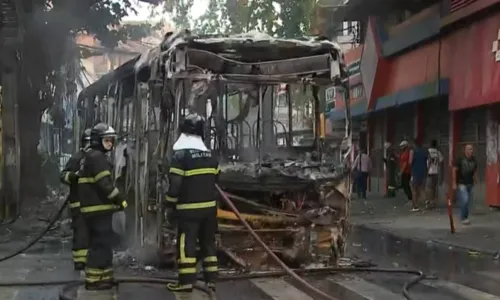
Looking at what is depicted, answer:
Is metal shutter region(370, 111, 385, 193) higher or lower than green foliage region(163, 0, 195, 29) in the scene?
lower

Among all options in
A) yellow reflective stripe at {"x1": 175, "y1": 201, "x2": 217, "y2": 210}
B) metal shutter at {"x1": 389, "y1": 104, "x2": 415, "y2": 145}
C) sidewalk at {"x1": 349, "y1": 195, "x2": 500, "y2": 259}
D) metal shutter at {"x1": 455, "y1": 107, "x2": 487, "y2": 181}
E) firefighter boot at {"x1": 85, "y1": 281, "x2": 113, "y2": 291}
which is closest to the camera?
yellow reflective stripe at {"x1": 175, "y1": 201, "x2": 217, "y2": 210}

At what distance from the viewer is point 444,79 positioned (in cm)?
2017

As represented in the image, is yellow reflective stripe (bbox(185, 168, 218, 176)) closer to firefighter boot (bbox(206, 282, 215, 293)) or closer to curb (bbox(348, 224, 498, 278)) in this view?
firefighter boot (bbox(206, 282, 215, 293))

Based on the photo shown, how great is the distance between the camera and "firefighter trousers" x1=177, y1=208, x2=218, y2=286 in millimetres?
7902

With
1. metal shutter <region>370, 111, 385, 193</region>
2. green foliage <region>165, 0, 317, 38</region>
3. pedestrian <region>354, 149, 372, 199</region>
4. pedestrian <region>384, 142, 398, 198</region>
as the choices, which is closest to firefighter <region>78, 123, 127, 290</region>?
pedestrian <region>354, 149, 372, 199</region>

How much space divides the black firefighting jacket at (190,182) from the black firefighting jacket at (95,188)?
0.62m

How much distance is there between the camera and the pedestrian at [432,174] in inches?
757

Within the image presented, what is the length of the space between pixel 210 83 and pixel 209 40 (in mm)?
527

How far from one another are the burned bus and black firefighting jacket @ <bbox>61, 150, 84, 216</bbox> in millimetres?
886

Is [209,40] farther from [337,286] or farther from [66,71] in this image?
[66,71]

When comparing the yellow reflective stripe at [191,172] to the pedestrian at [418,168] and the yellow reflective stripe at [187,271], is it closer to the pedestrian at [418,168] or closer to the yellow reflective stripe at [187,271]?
the yellow reflective stripe at [187,271]

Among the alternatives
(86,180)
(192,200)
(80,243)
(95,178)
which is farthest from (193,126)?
(80,243)

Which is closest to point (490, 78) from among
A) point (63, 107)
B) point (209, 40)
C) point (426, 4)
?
point (426, 4)

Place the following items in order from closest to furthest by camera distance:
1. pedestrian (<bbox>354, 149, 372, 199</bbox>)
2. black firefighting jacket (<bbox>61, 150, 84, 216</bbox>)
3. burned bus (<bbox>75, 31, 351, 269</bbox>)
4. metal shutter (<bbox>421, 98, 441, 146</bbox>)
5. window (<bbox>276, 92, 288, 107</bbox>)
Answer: black firefighting jacket (<bbox>61, 150, 84, 216</bbox>) → burned bus (<bbox>75, 31, 351, 269</bbox>) → window (<bbox>276, 92, 288, 107</bbox>) → metal shutter (<bbox>421, 98, 441, 146</bbox>) → pedestrian (<bbox>354, 149, 372, 199</bbox>)
